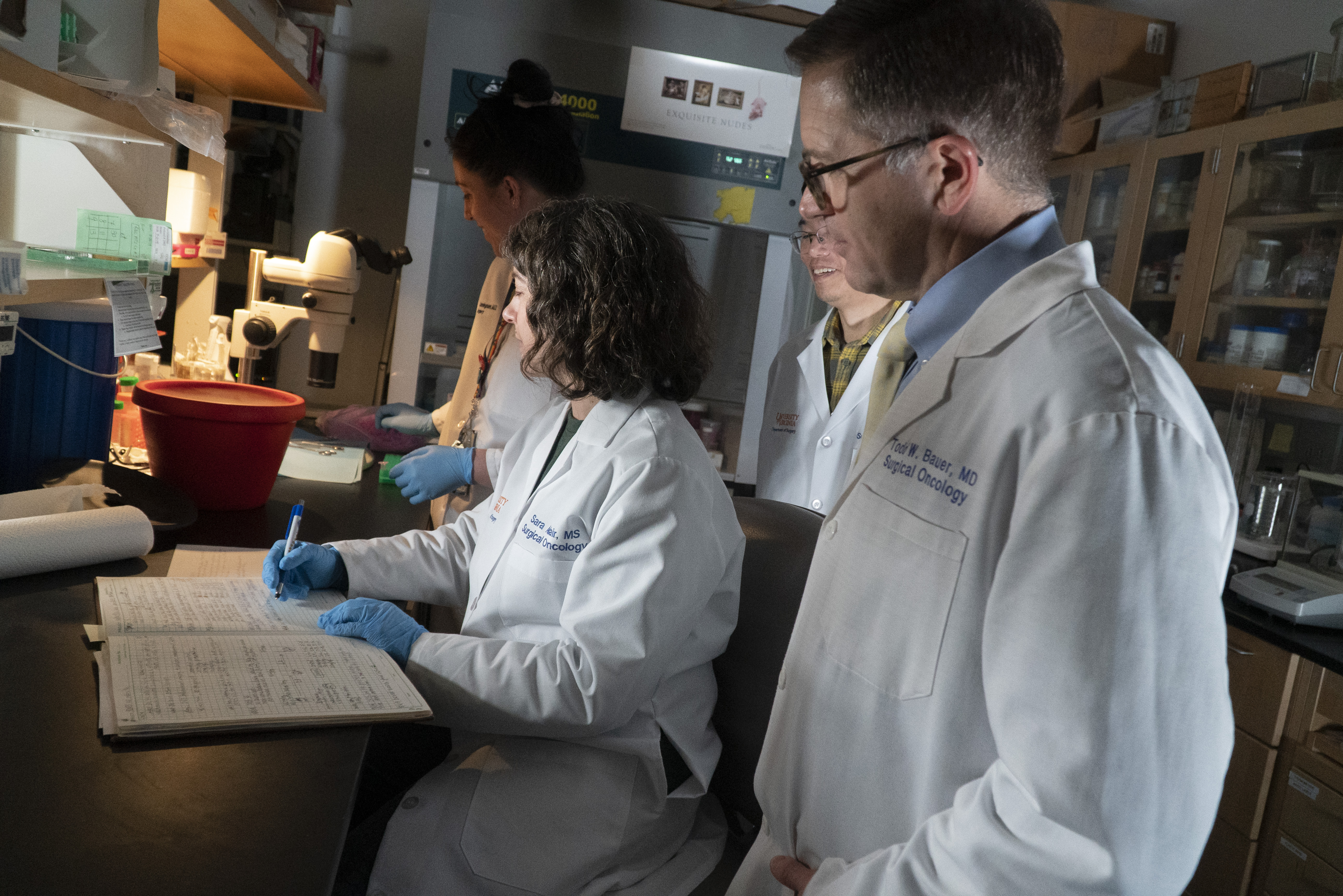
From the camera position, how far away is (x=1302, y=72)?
265 cm

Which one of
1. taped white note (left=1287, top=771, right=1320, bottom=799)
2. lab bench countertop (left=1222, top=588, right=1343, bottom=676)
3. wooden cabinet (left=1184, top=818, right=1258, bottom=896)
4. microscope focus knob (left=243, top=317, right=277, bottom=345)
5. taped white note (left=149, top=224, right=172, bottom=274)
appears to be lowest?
wooden cabinet (left=1184, top=818, right=1258, bottom=896)

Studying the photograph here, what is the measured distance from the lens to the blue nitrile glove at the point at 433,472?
198 cm

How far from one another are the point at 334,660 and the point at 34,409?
876mm

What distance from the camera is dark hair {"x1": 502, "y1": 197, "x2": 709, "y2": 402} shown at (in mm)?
1333

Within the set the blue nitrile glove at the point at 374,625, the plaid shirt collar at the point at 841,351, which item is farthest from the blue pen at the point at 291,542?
the plaid shirt collar at the point at 841,351

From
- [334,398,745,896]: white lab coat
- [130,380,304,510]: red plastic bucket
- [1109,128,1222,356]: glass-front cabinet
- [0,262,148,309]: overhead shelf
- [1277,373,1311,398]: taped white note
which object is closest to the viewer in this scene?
[334,398,745,896]: white lab coat

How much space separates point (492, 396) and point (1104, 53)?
2.74m

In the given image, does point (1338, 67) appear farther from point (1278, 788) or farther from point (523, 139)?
point (523, 139)

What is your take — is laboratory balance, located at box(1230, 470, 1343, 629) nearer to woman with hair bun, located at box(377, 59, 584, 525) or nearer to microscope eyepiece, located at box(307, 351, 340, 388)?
woman with hair bun, located at box(377, 59, 584, 525)

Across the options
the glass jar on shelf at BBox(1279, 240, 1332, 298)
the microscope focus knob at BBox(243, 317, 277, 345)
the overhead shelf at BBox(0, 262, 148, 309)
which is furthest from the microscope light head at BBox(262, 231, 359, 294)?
the glass jar on shelf at BBox(1279, 240, 1332, 298)

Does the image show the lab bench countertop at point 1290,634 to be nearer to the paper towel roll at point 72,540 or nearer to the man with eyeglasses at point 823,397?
the man with eyeglasses at point 823,397

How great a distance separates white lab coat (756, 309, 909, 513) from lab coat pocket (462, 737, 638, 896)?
101 centimetres

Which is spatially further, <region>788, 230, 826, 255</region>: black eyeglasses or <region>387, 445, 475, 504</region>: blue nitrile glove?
<region>387, 445, 475, 504</region>: blue nitrile glove

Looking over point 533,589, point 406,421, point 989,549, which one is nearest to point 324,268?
point 406,421
